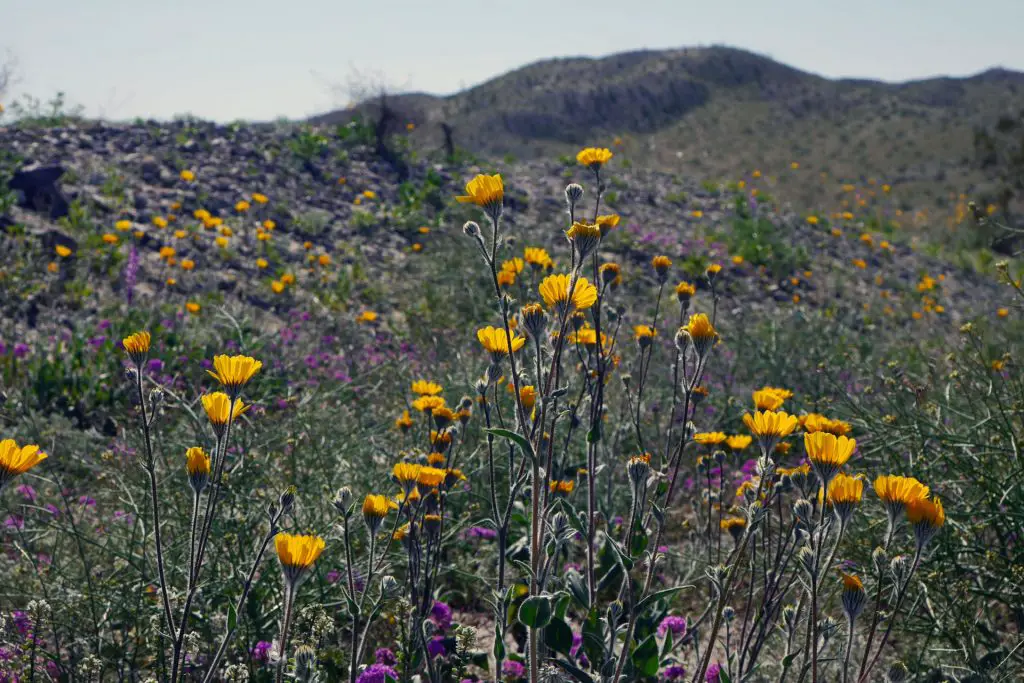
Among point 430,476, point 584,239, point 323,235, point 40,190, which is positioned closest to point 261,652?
point 430,476

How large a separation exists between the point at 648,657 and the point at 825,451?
739mm

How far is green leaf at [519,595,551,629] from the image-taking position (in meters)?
1.64

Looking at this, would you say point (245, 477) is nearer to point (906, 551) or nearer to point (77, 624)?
point (77, 624)

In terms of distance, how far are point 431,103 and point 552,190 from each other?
104 ft

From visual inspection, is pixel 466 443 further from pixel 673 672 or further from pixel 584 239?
pixel 584 239

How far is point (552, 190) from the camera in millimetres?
13281

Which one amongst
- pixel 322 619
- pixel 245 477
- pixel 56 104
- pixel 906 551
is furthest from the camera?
pixel 56 104

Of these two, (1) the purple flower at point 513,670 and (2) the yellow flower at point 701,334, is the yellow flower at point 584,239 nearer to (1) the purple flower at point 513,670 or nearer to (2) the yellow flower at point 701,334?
(2) the yellow flower at point 701,334

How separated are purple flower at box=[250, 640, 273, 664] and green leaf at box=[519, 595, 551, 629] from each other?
4.08 feet

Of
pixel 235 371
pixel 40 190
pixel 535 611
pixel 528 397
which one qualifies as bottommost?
pixel 535 611

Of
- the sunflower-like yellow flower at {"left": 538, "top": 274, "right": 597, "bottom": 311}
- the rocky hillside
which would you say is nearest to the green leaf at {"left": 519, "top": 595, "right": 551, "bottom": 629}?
the sunflower-like yellow flower at {"left": 538, "top": 274, "right": 597, "bottom": 311}

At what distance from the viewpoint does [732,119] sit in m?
37.2

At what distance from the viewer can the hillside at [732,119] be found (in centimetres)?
2873

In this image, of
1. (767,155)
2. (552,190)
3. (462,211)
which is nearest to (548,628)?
(462,211)
